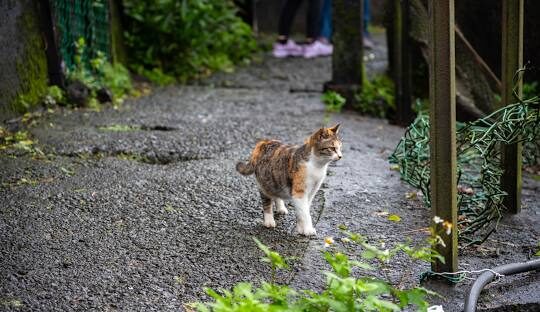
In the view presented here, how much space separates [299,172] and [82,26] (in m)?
4.06

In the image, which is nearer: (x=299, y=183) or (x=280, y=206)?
(x=299, y=183)

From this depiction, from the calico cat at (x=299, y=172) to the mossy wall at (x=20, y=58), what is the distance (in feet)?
8.85

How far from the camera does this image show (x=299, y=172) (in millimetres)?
4285

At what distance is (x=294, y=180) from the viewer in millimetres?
4293

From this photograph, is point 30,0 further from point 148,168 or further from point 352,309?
point 352,309

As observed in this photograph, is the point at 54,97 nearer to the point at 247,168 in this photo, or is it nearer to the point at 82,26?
the point at 82,26

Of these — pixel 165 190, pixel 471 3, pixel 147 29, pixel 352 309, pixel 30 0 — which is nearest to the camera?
pixel 352 309

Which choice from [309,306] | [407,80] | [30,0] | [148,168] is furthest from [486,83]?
[309,306]

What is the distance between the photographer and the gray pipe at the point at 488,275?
345cm

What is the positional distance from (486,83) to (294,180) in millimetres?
3622

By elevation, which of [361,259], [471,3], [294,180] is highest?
[471,3]

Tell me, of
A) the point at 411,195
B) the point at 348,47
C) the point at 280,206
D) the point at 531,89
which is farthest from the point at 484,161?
the point at 348,47

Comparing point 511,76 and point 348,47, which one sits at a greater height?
point 511,76

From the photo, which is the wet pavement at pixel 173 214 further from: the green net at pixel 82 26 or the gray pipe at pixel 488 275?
the green net at pixel 82 26
